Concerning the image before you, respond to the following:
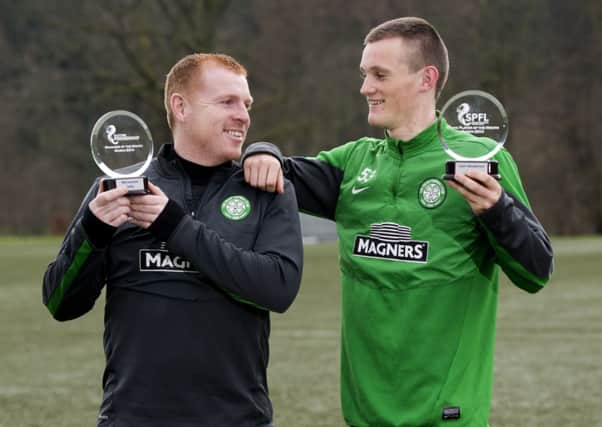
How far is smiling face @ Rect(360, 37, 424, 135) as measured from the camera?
12.1 feet

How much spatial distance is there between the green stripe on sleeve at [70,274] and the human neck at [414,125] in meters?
1.16

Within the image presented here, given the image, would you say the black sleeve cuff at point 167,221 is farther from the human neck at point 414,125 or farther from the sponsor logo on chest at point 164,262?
the human neck at point 414,125

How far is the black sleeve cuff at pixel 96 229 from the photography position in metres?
3.15

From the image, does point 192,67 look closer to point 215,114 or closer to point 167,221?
point 215,114

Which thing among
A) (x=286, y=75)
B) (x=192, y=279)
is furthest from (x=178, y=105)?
(x=286, y=75)

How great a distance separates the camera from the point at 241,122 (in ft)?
11.1

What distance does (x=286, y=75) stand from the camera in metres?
35.2

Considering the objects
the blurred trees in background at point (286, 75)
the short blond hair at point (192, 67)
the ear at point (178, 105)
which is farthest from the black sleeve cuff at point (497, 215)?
the blurred trees in background at point (286, 75)

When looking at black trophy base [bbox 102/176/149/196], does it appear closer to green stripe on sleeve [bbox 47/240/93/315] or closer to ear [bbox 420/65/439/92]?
green stripe on sleeve [bbox 47/240/93/315]

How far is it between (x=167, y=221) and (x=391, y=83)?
0.98 metres

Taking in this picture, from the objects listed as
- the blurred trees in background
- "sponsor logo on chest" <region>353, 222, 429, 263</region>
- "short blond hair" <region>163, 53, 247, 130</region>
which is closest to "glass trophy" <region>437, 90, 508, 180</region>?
"sponsor logo on chest" <region>353, 222, 429, 263</region>

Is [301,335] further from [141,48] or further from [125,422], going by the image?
[141,48]

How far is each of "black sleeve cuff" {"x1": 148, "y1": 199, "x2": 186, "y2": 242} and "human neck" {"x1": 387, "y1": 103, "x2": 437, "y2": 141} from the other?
94 cm

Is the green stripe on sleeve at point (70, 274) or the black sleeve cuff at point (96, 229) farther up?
the black sleeve cuff at point (96, 229)
